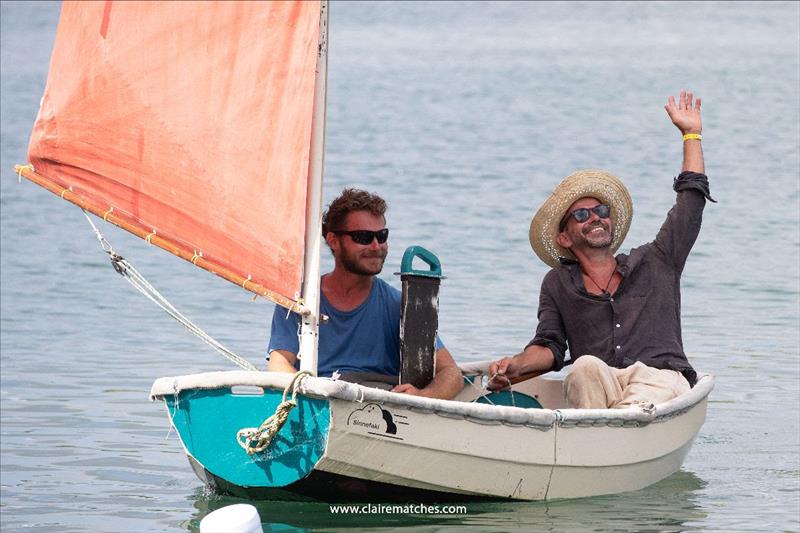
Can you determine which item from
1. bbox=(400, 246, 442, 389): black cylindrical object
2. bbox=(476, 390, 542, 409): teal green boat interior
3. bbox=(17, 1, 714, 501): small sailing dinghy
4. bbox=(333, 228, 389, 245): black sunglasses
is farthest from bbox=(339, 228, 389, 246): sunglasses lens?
bbox=(476, 390, 542, 409): teal green boat interior

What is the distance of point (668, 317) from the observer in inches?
319

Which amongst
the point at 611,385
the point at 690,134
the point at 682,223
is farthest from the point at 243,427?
the point at 690,134

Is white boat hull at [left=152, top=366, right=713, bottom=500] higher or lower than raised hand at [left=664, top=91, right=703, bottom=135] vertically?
lower

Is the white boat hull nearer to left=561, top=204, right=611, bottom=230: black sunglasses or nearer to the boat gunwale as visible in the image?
the boat gunwale

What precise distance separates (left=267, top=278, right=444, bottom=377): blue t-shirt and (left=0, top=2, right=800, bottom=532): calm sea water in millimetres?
718

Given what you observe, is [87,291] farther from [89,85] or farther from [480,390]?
[89,85]

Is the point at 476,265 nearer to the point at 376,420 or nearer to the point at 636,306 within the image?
the point at 636,306

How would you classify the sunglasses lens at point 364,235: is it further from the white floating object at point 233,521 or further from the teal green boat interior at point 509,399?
the white floating object at point 233,521

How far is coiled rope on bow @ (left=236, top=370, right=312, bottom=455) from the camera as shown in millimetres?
6410

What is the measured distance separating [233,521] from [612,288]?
334cm

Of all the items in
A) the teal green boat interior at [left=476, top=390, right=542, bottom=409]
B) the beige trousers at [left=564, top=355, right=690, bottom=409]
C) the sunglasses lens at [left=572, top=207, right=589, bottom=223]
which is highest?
the sunglasses lens at [left=572, top=207, right=589, bottom=223]

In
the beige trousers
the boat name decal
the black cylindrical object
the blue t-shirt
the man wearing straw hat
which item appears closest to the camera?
the boat name decal

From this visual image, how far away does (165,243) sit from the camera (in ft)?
22.0

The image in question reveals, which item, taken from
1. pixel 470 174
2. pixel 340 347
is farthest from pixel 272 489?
pixel 470 174
